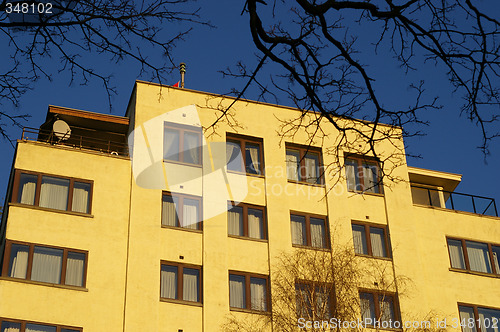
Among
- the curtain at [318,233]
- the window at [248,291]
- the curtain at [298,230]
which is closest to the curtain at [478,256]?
the curtain at [318,233]

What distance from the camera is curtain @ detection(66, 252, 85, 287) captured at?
27.9m

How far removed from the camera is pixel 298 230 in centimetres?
3234

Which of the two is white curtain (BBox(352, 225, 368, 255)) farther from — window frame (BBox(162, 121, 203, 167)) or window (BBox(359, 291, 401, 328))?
window frame (BBox(162, 121, 203, 167))

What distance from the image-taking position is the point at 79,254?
1119 inches

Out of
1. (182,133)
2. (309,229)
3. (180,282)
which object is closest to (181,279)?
(180,282)

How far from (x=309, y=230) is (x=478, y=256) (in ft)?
26.4

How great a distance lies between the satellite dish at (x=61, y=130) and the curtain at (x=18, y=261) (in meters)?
5.45

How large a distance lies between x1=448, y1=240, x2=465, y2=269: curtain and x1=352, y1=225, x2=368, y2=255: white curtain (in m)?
4.00

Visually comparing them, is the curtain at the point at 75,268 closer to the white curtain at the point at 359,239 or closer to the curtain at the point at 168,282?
the curtain at the point at 168,282

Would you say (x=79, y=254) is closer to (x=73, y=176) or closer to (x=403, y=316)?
(x=73, y=176)

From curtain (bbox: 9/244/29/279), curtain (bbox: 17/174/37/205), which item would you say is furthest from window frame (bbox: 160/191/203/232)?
curtain (bbox: 9/244/29/279)

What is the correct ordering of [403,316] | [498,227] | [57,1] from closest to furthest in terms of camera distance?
[57,1] < [403,316] < [498,227]

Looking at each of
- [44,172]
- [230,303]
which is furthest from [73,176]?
Answer: [230,303]

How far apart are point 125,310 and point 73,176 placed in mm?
5606
